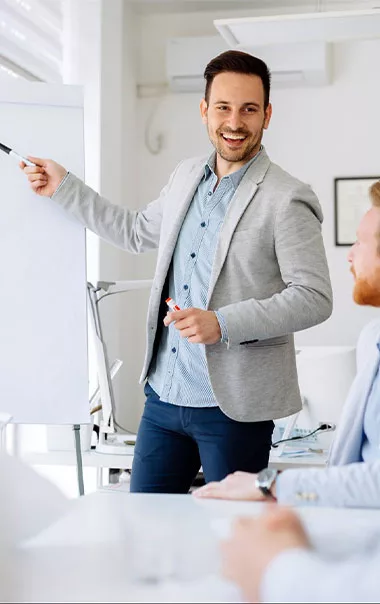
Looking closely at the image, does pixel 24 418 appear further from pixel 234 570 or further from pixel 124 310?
pixel 124 310

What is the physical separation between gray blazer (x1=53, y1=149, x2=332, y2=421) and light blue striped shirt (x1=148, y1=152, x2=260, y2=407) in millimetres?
25

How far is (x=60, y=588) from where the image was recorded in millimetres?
890

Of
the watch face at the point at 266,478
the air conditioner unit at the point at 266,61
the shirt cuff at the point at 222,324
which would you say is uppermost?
the air conditioner unit at the point at 266,61

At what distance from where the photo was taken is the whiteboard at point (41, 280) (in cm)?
226

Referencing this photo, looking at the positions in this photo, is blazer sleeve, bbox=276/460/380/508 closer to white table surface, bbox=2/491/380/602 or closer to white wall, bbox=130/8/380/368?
white table surface, bbox=2/491/380/602

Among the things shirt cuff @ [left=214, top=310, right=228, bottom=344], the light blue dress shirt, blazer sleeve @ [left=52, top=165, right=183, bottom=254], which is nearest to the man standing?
shirt cuff @ [left=214, top=310, right=228, bottom=344]

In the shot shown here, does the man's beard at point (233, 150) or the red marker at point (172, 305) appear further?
the man's beard at point (233, 150)

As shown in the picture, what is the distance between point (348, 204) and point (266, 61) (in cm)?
93

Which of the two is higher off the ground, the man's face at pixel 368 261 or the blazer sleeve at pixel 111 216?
→ the blazer sleeve at pixel 111 216

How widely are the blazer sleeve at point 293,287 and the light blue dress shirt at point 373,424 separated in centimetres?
37

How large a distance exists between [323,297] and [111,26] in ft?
11.6

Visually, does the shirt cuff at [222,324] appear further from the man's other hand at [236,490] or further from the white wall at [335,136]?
the white wall at [335,136]

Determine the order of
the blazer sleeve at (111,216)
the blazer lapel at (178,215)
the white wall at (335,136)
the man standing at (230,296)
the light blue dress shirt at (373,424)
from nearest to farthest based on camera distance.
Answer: the light blue dress shirt at (373,424) < the man standing at (230,296) < the blazer lapel at (178,215) < the blazer sleeve at (111,216) < the white wall at (335,136)

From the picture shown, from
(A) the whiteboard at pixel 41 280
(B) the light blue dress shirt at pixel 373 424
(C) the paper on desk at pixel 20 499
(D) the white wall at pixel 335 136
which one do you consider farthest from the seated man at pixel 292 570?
(D) the white wall at pixel 335 136
